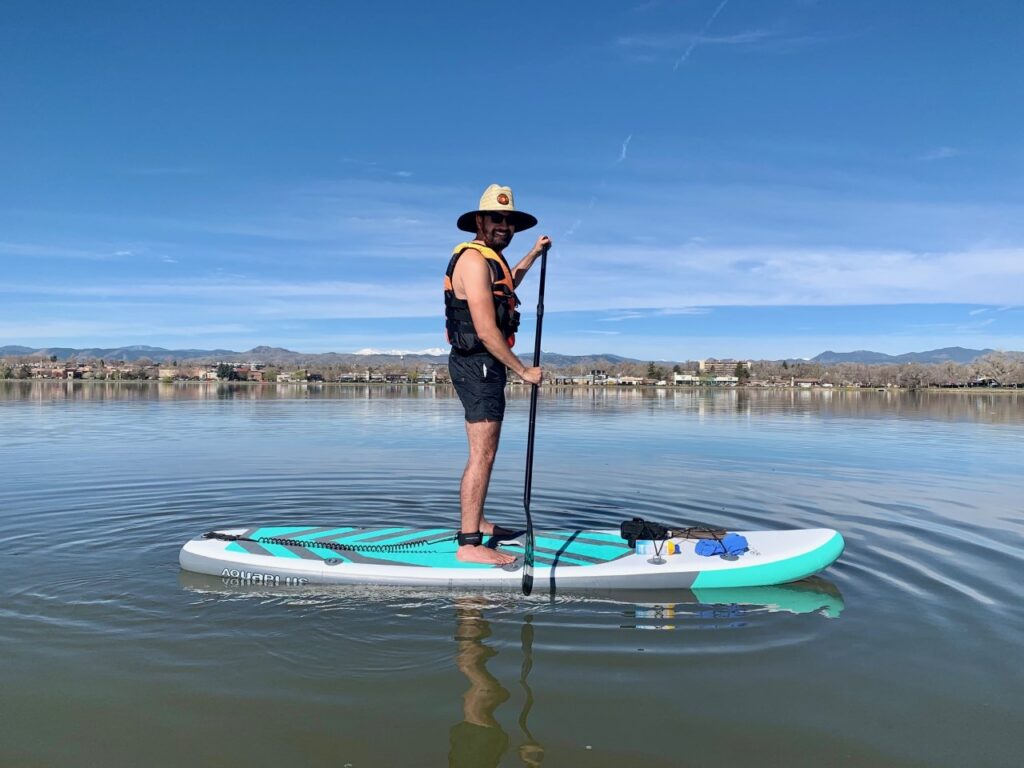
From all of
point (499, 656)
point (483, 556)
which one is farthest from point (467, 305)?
point (499, 656)

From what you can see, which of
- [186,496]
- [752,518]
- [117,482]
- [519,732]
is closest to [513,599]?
[519,732]

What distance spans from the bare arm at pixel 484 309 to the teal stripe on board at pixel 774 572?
2.27 metres

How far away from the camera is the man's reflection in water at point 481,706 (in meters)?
3.50

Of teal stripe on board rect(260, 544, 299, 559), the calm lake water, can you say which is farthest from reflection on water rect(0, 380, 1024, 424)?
teal stripe on board rect(260, 544, 299, 559)

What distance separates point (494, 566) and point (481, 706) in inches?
79.9

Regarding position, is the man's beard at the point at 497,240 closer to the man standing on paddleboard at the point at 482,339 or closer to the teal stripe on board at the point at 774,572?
the man standing on paddleboard at the point at 482,339

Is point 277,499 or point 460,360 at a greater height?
point 460,360

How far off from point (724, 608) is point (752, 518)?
413 centimetres

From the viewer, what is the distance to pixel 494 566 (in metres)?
6.01

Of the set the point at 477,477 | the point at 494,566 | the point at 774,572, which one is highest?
the point at 477,477

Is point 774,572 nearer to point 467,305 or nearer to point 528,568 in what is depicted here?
point 528,568

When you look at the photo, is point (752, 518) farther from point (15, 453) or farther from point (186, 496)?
point (15, 453)

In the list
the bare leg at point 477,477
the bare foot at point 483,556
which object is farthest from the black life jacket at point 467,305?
the bare foot at point 483,556

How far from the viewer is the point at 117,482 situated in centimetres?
1185
